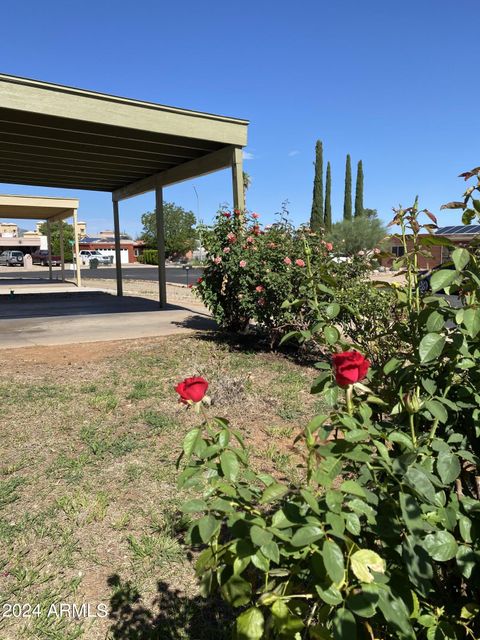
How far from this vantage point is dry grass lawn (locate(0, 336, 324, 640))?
214 cm

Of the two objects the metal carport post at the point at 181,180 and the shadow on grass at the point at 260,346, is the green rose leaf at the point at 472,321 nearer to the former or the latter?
the shadow on grass at the point at 260,346

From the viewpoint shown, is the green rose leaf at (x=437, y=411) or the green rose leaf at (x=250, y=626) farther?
the green rose leaf at (x=437, y=411)

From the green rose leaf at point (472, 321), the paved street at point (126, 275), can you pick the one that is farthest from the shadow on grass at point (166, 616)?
the paved street at point (126, 275)

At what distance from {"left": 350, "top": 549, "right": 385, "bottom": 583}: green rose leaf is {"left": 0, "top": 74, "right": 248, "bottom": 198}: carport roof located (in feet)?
24.1

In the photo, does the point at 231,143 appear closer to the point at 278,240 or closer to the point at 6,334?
the point at 278,240

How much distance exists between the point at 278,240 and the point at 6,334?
4.90 m

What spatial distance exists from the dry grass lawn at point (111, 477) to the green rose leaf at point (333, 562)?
4.44 ft

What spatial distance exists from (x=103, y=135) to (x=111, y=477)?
6733 mm

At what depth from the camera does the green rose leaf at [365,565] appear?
100 cm

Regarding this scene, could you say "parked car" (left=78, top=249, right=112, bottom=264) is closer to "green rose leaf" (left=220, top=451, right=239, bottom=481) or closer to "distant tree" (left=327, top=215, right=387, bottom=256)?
"distant tree" (left=327, top=215, right=387, bottom=256)

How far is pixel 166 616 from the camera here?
6.93 feet

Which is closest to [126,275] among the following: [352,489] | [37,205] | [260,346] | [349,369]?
[37,205]

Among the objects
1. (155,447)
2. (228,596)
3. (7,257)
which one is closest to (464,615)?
(228,596)

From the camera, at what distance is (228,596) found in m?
1.11
